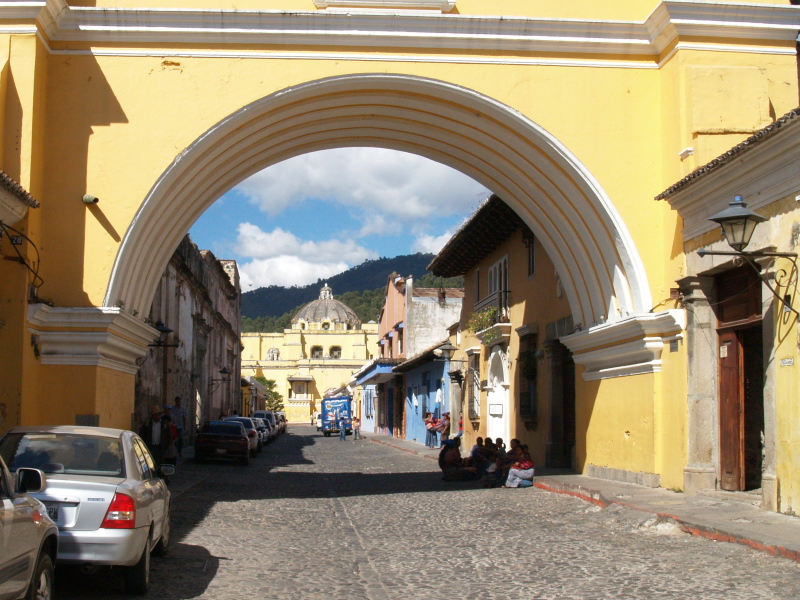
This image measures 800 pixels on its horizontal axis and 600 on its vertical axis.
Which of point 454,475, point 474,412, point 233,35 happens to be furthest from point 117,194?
point 474,412

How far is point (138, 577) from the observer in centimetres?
638

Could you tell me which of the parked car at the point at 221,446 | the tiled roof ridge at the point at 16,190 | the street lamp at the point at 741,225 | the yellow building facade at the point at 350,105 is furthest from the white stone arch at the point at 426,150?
the parked car at the point at 221,446

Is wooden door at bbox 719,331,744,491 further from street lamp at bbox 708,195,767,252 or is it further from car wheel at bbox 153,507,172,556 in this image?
car wheel at bbox 153,507,172,556

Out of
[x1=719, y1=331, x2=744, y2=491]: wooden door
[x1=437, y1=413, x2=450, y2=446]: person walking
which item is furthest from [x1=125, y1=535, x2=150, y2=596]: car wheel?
[x1=437, y1=413, x2=450, y2=446]: person walking

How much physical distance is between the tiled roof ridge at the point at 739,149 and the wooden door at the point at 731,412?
205 cm

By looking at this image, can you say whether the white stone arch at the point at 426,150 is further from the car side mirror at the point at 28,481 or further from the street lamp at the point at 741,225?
the car side mirror at the point at 28,481

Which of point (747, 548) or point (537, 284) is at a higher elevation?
point (537, 284)

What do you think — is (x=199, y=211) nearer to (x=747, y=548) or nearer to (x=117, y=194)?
(x=117, y=194)

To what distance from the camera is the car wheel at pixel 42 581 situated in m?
4.98

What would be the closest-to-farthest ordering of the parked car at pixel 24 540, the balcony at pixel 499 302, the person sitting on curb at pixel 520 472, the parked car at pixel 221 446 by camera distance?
the parked car at pixel 24 540, the person sitting on curb at pixel 520 472, the parked car at pixel 221 446, the balcony at pixel 499 302

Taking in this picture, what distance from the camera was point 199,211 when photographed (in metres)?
15.3

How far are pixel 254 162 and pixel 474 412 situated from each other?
529 inches

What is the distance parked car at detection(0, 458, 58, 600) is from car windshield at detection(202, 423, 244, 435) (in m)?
17.9

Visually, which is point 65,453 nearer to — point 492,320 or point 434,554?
point 434,554
